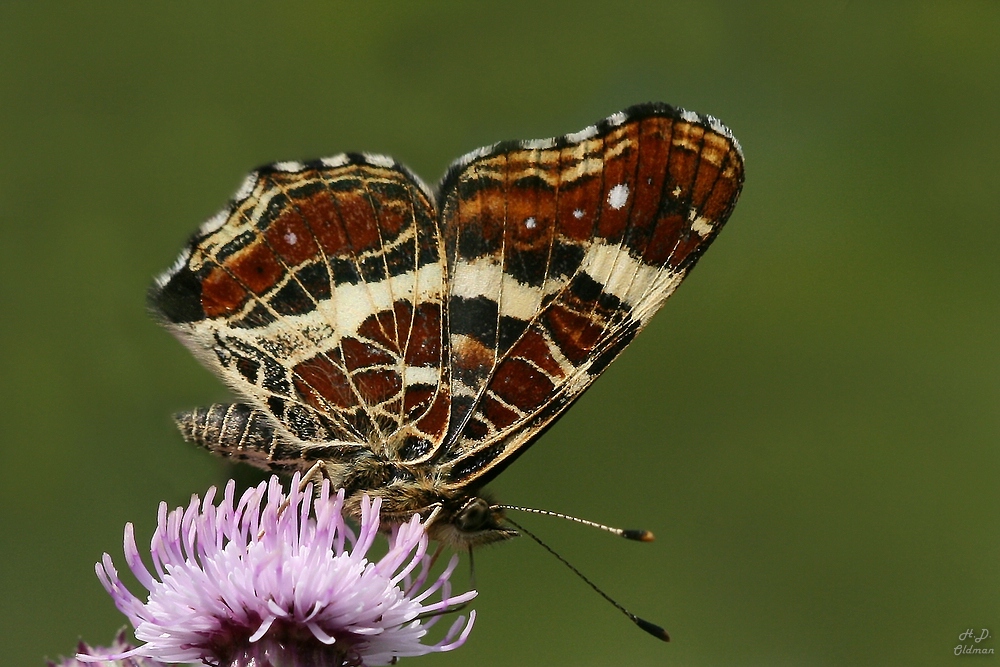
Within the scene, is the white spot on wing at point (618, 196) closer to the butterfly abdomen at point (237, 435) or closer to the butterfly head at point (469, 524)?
the butterfly head at point (469, 524)

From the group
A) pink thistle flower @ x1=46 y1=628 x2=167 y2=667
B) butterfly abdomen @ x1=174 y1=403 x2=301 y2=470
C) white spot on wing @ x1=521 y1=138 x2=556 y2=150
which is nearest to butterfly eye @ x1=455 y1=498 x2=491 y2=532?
butterfly abdomen @ x1=174 y1=403 x2=301 y2=470

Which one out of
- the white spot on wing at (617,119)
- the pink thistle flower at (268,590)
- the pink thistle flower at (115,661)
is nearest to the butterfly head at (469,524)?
the pink thistle flower at (268,590)

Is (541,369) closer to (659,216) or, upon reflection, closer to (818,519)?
(659,216)

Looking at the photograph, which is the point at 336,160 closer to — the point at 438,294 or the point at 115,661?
the point at 438,294

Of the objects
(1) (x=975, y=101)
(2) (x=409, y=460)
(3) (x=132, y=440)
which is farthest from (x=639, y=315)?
(1) (x=975, y=101)

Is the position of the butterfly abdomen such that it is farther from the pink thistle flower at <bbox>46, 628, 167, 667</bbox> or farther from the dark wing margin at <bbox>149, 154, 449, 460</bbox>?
the pink thistle flower at <bbox>46, 628, 167, 667</bbox>

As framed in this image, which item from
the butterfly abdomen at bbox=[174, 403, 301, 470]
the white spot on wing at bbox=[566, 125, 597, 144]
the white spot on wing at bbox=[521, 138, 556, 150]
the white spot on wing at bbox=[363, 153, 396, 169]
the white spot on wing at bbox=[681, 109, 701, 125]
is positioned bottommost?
the butterfly abdomen at bbox=[174, 403, 301, 470]

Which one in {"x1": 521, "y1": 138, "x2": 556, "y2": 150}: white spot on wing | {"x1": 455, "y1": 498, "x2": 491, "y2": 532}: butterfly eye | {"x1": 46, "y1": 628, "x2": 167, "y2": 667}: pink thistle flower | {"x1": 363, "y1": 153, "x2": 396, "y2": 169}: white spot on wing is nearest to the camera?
{"x1": 46, "y1": 628, "x2": 167, "y2": 667}: pink thistle flower

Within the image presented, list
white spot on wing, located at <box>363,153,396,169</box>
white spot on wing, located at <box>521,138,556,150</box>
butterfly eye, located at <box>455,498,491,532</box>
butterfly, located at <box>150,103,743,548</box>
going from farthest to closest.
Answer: white spot on wing, located at <box>363,153,396,169</box> → white spot on wing, located at <box>521,138,556,150</box> → butterfly, located at <box>150,103,743,548</box> → butterfly eye, located at <box>455,498,491,532</box>
